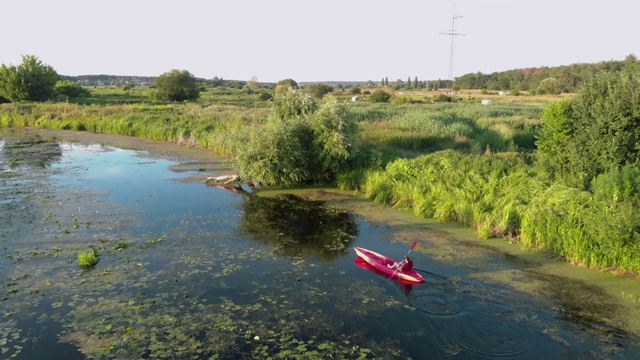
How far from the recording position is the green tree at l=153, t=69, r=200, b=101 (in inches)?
2229

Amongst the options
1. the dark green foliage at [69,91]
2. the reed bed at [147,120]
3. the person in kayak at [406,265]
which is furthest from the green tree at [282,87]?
the dark green foliage at [69,91]

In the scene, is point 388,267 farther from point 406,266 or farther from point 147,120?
point 147,120

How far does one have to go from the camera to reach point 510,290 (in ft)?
33.4

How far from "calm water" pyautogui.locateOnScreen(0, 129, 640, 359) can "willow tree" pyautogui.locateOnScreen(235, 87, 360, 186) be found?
300 cm

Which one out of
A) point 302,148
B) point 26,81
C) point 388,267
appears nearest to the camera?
point 388,267

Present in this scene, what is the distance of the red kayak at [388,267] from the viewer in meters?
10.4

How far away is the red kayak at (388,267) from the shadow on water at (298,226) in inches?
42.5

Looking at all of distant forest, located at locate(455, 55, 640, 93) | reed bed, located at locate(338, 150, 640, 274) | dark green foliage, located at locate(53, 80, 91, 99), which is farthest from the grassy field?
distant forest, located at locate(455, 55, 640, 93)

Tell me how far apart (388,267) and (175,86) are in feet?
170

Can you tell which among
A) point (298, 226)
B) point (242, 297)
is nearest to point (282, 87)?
point (298, 226)

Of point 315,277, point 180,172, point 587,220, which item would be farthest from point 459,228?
point 180,172

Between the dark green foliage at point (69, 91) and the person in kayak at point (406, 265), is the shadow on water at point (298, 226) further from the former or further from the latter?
the dark green foliage at point (69, 91)

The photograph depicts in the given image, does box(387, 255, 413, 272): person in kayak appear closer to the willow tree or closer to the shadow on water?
the shadow on water

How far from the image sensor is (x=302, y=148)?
19.7m
